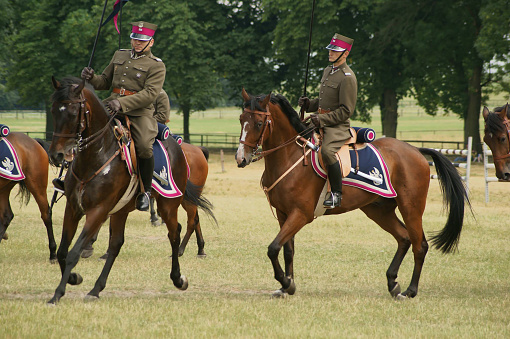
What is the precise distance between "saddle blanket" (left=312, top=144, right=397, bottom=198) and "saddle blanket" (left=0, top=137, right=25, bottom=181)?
232 inches

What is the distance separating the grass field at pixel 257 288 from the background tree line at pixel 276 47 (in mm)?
23208

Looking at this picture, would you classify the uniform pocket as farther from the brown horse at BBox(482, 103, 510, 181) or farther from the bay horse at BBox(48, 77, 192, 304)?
the brown horse at BBox(482, 103, 510, 181)

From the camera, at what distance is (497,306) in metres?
8.40

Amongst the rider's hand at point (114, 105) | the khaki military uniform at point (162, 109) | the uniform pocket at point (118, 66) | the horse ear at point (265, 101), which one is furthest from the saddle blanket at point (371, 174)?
the khaki military uniform at point (162, 109)

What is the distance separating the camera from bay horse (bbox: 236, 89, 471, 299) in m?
8.72

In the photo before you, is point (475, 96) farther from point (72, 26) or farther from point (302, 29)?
point (72, 26)

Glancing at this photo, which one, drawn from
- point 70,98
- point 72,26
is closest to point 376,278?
point 70,98

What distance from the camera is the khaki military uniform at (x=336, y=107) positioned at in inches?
357

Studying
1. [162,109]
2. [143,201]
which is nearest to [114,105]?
[143,201]

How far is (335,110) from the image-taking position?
30.0ft

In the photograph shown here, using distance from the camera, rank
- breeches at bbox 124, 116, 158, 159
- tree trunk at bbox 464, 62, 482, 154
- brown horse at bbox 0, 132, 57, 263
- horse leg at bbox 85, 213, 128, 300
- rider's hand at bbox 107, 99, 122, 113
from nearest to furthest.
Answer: rider's hand at bbox 107, 99, 122, 113, horse leg at bbox 85, 213, 128, 300, breeches at bbox 124, 116, 158, 159, brown horse at bbox 0, 132, 57, 263, tree trunk at bbox 464, 62, 482, 154

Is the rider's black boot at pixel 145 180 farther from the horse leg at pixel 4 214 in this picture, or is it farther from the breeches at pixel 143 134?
the horse leg at pixel 4 214

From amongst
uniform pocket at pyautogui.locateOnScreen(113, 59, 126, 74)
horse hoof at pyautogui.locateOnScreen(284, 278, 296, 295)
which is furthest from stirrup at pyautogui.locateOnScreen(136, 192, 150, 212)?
horse hoof at pyautogui.locateOnScreen(284, 278, 296, 295)

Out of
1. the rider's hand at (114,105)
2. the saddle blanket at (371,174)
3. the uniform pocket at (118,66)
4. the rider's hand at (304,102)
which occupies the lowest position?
the saddle blanket at (371,174)
